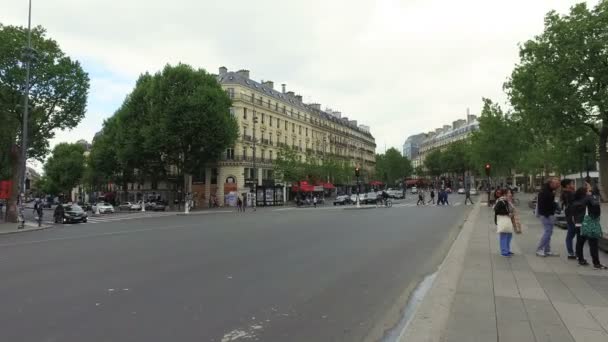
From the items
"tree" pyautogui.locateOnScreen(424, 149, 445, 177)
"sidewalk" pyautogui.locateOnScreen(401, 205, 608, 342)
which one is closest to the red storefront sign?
"sidewalk" pyautogui.locateOnScreen(401, 205, 608, 342)

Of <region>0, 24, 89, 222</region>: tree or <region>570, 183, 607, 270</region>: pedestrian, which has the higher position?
<region>0, 24, 89, 222</region>: tree

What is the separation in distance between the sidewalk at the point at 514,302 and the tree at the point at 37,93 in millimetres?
34380

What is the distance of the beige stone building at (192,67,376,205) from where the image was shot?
63125 millimetres

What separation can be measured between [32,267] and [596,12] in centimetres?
3550

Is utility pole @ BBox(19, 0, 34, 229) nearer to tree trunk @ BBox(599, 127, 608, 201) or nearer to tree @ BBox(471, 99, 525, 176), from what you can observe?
tree trunk @ BBox(599, 127, 608, 201)

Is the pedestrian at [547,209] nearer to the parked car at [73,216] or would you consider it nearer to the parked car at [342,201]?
the parked car at [73,216]

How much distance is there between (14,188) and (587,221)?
38.3 meters

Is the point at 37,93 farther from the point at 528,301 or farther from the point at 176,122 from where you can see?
the point at 528,301

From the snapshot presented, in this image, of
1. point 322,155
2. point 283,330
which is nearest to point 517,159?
point 322,155

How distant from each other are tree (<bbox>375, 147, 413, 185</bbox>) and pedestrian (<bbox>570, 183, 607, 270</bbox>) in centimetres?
12410

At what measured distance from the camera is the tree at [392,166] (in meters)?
135

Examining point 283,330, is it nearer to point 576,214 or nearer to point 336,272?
point 336,272

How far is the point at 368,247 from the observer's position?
42.1ft

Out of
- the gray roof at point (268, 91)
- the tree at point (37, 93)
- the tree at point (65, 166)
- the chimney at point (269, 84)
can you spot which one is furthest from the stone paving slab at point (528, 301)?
the tree at point (65, 166)
